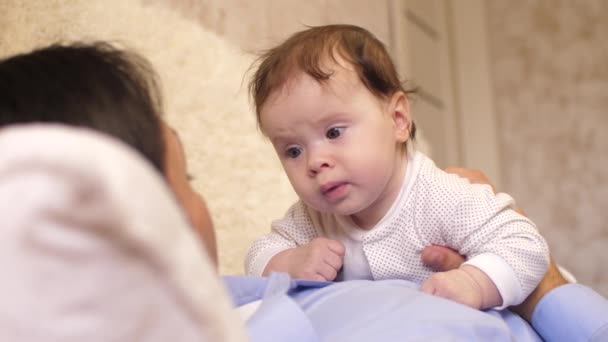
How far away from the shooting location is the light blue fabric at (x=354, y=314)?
27.8 inches

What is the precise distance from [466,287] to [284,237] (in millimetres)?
350

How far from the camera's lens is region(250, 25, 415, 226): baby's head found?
3.29 ft

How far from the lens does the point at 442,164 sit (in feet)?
11.0

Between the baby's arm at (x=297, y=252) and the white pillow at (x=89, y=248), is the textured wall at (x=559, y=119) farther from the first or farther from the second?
the white pillow at (x=89, y=248)

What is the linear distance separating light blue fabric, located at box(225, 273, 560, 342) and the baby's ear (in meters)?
0.29

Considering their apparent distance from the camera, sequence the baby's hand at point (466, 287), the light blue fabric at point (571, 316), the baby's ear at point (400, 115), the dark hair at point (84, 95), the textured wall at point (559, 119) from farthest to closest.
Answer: the textured wall at point (559, 119), the baby's ear at point (400, 115), the light blue fabric at point (571, 316), the baby's hand at point (466, 287), the dark hair at point (84, 95)

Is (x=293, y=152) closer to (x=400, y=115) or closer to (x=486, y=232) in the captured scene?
(x=400, y=115)

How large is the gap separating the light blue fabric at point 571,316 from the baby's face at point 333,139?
0.29m

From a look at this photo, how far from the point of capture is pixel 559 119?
3.25 m

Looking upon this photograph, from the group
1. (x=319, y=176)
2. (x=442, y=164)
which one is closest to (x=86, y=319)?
(x=319, y=176)

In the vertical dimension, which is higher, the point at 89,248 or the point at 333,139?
the point at 89,248

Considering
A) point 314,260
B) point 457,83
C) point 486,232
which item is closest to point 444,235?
point 486,232

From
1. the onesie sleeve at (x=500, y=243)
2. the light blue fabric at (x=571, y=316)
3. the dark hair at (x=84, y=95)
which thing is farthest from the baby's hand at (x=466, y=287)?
the dark hair at (x=84, y=95)

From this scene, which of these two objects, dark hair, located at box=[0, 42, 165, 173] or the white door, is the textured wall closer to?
the white door
